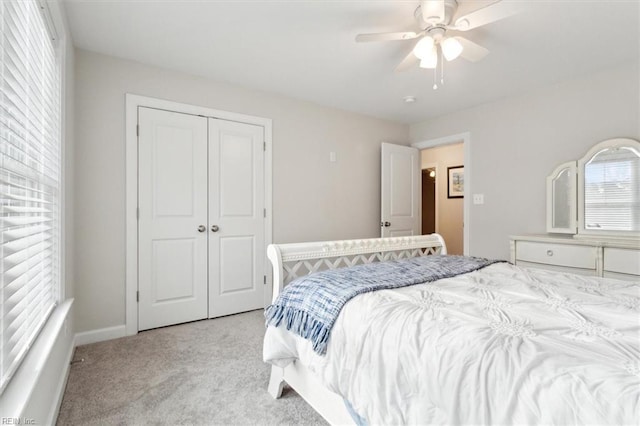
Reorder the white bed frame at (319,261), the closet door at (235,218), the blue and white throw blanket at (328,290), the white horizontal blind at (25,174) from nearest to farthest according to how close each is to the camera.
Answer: the white horizontal blind at (25,174)
the blue and white throw blanket at (328,290)
the white bed frame at (319,261)
the closet door at (235,218)

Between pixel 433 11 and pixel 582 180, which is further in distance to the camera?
pixel 582 180

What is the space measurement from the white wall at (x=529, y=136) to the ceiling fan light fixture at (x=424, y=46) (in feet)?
6.61

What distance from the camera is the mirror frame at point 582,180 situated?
105 inches

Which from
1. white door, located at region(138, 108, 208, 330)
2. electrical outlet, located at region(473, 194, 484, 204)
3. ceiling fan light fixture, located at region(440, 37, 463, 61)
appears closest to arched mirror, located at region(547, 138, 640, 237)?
electrical outlet, located at region(473, 194, 484, 204)

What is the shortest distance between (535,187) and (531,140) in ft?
1.62

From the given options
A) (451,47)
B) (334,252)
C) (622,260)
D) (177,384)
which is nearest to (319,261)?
(334,252)

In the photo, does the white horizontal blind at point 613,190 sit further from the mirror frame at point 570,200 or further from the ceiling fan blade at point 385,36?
the ceiling fan blade at point 385,36

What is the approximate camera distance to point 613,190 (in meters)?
2.79

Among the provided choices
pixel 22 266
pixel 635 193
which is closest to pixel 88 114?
pixel 22 266

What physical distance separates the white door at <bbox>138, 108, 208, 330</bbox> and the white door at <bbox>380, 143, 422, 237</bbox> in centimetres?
228

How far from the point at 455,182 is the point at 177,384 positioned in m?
5.11

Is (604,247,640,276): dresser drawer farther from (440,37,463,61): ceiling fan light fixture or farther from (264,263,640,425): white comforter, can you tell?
(440,37,463,61): ceiling fan light fixture

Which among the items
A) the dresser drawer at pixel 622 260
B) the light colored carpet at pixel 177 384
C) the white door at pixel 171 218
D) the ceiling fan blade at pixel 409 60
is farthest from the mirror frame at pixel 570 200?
the white door at pixel 171 218

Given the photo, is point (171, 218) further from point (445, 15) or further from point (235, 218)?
point (445, 15)
